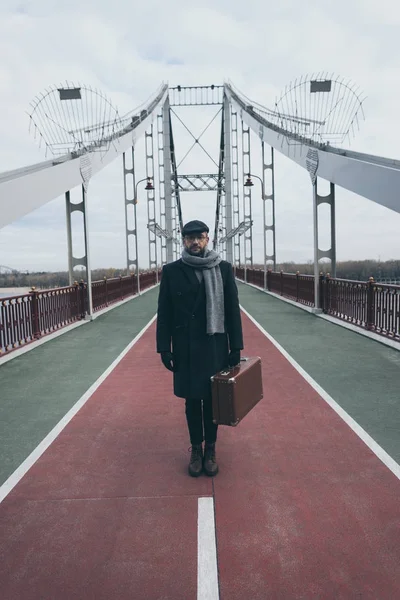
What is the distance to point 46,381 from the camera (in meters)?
6.25

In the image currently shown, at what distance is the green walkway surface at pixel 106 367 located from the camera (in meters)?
4.32

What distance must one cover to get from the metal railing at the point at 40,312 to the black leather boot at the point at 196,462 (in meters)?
5.45

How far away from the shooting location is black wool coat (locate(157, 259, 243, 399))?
3289 mm

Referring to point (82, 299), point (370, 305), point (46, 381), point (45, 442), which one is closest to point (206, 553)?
point (45, 442)

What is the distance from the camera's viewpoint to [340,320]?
1162 cm

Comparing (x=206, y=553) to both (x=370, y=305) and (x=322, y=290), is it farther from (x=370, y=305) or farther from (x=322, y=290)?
(x=322, y=290)

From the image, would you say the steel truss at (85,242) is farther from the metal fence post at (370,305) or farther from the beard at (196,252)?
the beard at (196,252)

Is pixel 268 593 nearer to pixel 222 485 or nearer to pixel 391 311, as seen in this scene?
pixel 222 485

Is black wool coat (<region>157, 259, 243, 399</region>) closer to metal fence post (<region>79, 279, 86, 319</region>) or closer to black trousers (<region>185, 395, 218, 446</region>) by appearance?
black trousers (<region>185, 395, 218, 446</region>)

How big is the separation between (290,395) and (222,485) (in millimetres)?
2328

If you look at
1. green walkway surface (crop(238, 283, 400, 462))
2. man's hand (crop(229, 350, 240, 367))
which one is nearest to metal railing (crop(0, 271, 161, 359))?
green walkway surface (crop(238, 283, 400, 462))

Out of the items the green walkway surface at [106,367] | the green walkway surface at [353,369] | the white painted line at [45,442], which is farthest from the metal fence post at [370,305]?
the white painted line at [45,442]

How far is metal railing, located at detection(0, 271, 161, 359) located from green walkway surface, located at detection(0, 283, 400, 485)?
0.40 m

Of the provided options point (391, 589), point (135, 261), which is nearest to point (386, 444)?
point (391, 589)
